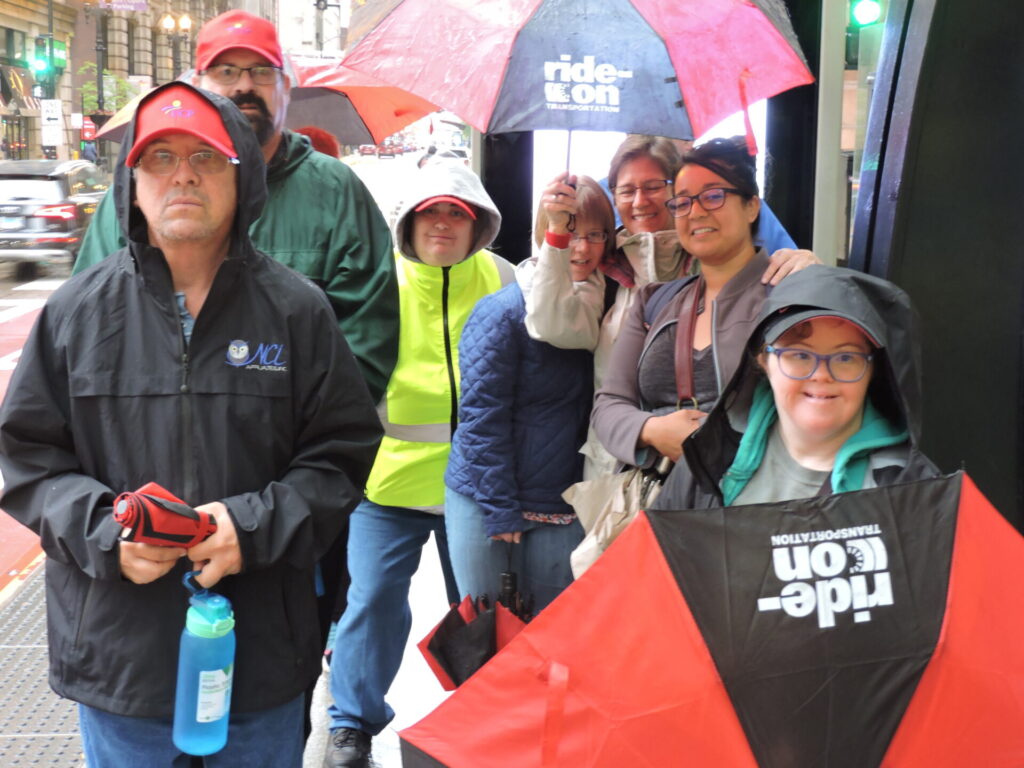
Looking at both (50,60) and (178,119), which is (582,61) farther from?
(50,60)

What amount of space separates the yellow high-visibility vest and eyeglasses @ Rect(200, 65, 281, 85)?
1.01m

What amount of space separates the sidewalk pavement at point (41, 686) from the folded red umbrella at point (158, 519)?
1.62 metres

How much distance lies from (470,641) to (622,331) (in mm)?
1037

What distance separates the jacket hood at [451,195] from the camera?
4.46 metres

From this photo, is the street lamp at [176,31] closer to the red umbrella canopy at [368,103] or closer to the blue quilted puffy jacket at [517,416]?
the red umbrella canopy at [368,103]

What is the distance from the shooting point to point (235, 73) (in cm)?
369

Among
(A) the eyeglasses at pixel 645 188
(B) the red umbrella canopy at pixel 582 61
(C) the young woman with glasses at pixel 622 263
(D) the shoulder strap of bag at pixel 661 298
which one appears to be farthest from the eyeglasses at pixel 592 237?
(B) the red umbrella canopy at pixel 582 61

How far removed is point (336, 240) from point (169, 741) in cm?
150

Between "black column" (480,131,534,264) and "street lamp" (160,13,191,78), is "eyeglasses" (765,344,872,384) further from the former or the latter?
"street lamp" (160,13,191,78)

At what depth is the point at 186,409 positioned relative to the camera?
2.80 meters

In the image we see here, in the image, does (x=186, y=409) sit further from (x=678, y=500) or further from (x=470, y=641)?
(x=470, y=641)

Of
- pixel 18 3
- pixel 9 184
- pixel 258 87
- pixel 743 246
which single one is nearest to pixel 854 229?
pixel 743 246

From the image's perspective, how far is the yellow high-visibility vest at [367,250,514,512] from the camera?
14.9ft

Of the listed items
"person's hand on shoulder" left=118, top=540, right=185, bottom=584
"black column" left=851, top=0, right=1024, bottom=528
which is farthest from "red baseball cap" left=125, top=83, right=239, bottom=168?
"black column" left=851, top=0, right=1024, bottom=528
